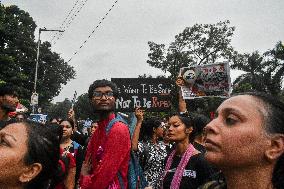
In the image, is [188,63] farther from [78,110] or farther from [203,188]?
[78,110]

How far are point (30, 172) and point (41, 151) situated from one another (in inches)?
5.6

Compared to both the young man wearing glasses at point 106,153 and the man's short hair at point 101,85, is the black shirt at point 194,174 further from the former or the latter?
the man's short hair at point 101,85

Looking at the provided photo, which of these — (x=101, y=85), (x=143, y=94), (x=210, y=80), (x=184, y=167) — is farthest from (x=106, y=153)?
(x=143, y=94)

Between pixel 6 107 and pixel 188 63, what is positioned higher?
pixel 188 63

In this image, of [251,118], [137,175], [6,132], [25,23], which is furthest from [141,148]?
[25,23]

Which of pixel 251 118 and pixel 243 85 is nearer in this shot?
pixel 251 118

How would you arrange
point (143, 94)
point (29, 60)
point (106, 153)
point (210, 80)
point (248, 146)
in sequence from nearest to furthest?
point (248, 146) → point (106, 153) → point (210, 80) → point (143, 94) → point (29, 60)

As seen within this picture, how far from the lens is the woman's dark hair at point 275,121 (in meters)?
1.99

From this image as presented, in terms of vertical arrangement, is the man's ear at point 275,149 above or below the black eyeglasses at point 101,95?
below

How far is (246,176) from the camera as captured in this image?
1973mm

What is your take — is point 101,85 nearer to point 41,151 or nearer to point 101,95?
point 101,95

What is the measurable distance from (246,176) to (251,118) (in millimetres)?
294

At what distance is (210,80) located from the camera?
6.95 metres

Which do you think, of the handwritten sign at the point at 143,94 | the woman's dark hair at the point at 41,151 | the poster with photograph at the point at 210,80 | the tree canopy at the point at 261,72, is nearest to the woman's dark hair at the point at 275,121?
the woman's dark hair at the point at 41,151
